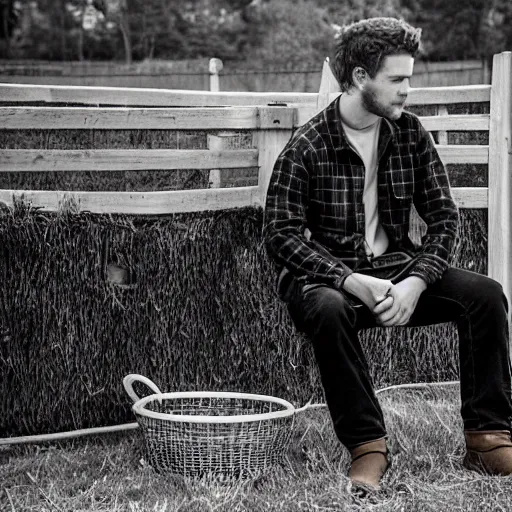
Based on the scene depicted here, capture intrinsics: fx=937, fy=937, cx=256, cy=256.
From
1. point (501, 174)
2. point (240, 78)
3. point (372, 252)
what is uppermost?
point (240, 78)

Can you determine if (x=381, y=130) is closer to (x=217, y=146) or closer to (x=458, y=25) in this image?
(x=217, y=146)

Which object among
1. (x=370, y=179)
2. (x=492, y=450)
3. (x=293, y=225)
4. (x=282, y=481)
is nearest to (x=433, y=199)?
(x=370, y=179)

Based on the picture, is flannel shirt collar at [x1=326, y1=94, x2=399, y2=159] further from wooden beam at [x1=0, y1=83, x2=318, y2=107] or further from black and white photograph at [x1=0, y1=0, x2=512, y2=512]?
wooden beam at [x1=0, y1=83, x2=318, y2=107]

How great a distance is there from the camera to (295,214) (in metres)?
3.40

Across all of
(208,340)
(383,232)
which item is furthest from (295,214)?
(208,340)

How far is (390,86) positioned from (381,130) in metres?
0.24

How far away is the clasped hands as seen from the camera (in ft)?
10.5

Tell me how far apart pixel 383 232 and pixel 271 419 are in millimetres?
830

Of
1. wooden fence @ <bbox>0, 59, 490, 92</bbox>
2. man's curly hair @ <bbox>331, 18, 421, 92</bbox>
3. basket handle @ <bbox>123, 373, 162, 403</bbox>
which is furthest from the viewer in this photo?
wooden fence @ <bbox>0, 59, 490, 92</bbox>

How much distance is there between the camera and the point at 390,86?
3.36 meters

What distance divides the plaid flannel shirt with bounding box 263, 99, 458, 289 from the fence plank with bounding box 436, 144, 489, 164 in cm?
88

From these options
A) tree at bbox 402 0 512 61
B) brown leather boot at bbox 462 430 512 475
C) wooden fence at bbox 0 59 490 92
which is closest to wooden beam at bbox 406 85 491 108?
brown leather boot at bbox 462 430 512 475

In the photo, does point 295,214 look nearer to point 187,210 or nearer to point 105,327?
point 187,210

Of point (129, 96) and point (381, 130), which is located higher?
point (129, 96)
